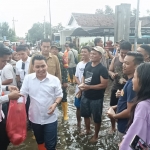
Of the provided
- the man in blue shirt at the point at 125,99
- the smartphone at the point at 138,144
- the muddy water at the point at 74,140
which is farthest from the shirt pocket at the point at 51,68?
the smartphone at the point at 138,144

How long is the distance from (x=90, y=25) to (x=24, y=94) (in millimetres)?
27393

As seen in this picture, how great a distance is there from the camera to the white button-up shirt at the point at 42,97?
310cm

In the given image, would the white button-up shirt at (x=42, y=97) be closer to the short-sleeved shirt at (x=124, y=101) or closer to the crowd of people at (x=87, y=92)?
the crowd of people at (x=87, y=92)

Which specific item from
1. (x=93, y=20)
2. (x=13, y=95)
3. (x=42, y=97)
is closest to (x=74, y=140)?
(x=42, y=97)

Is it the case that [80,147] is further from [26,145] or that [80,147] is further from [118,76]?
[118,76]

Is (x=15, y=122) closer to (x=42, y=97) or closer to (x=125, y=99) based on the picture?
(x=42, y=97)

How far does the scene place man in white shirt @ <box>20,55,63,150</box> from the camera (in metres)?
3.10

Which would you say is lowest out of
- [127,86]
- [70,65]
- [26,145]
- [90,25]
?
[26,145]

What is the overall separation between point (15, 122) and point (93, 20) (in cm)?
2924

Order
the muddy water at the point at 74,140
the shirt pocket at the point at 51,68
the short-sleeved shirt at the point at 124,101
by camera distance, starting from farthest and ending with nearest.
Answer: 1. the shirt pocket at the point at 51,68
2. the muddy water at the point at 74,140
3. the short-sleeved shirt at the point at 124,101

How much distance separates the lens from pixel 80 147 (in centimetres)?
406

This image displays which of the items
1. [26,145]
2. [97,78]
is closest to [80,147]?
[26,145]

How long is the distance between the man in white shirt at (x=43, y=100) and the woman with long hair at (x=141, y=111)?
151 cm

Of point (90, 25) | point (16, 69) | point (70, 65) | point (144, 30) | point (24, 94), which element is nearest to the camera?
point (24, 94)
